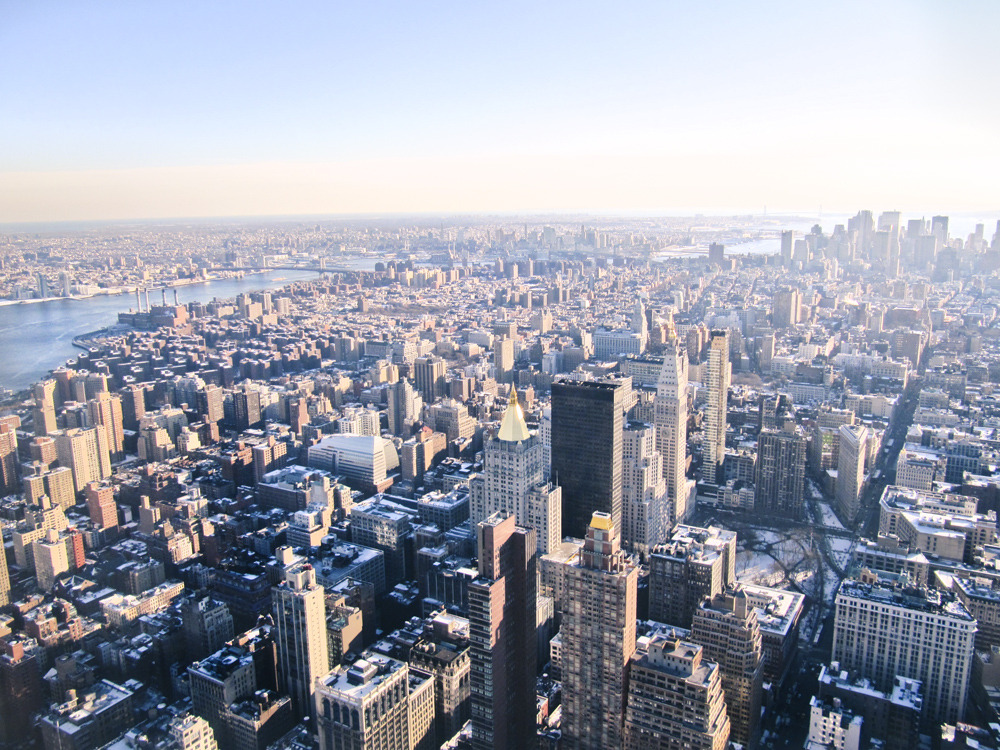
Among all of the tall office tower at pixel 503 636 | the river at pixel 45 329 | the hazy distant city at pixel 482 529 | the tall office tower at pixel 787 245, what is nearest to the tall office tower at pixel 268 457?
the hazy distant city at pixel 482 529

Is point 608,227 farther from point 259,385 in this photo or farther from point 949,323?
point 259,385

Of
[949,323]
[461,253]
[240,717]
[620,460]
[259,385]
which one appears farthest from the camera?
[461,253]

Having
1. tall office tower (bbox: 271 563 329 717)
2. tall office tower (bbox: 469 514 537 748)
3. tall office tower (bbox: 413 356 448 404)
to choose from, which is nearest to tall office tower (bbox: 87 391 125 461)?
tall office tower (bbox: 413 356 448 404)

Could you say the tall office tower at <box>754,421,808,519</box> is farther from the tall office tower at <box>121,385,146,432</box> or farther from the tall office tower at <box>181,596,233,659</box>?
the tall office tower at <box>121,385,146,432</box>

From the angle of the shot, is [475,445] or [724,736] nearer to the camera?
[724,736]

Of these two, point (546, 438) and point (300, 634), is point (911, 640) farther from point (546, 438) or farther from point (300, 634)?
point (300, 634)

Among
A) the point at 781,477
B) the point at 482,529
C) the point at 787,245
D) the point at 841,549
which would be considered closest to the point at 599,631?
the point at 482,529

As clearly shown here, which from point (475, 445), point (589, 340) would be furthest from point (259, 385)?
point (589, 340)

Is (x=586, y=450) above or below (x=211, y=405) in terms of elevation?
above
